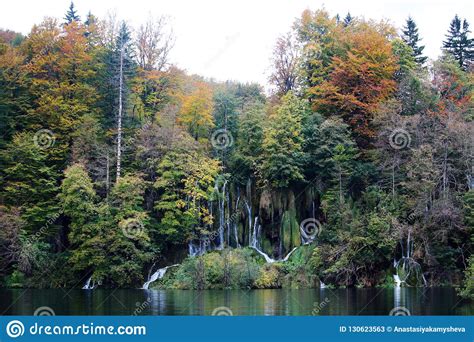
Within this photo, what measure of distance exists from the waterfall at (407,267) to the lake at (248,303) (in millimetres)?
2913

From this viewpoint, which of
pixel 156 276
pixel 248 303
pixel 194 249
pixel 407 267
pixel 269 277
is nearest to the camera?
pixel 248 303

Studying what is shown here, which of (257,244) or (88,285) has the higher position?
(257,244)

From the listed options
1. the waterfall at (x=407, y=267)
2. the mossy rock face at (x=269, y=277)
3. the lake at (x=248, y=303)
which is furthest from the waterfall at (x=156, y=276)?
the waterfall at (x=407, y=267)

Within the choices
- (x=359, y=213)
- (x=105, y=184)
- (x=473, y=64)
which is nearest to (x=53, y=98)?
(x=105, y=184)

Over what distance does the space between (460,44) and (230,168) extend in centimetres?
2728

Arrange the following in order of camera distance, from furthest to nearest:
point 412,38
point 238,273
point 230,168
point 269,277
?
point 412,38 → point 230,168 → point 269,277 → point 238,273

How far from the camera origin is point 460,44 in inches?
2162

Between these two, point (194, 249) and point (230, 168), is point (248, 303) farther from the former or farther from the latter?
point (230, 168)

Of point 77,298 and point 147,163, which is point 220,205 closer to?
point 147,163

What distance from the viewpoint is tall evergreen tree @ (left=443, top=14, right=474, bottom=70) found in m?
54.3

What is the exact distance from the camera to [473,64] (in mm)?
50688

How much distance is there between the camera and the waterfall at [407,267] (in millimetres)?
34406

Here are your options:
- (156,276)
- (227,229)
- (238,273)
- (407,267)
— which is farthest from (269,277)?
(407,267)

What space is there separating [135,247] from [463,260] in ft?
60.9
